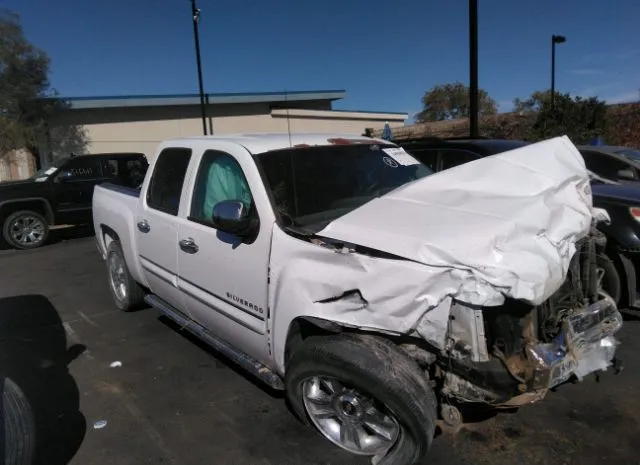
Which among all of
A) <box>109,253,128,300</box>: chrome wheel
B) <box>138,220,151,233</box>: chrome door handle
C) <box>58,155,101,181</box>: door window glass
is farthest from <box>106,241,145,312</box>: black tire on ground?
<box>58,155,101,181</box>: door window glass

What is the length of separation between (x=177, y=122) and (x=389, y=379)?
79.2 feet

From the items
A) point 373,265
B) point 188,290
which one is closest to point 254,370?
point 188,290

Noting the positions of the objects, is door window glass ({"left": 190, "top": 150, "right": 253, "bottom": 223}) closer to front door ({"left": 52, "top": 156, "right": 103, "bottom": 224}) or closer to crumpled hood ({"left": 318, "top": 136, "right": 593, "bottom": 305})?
crumpled hood ({"left": 318, "top": 136, "right": 593, "bottom": 305})

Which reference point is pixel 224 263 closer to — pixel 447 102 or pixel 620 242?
pixel 620 242

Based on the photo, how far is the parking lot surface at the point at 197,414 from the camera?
3.01m

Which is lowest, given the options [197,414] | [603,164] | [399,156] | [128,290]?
[197,414]

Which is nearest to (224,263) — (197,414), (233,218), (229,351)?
(233,218)

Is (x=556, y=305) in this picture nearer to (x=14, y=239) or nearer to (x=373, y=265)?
(x=373, y=265)

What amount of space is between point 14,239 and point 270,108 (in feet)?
59.6

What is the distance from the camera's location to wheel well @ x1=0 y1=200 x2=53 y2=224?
10.5 meters

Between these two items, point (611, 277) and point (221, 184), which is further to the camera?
point (611, 277)

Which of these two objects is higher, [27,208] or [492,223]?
[492,223]

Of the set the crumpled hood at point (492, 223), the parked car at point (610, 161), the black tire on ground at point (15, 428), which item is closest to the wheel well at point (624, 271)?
the crumpled hood at point (492, 223)

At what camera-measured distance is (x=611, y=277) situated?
4.48m
